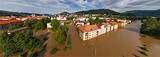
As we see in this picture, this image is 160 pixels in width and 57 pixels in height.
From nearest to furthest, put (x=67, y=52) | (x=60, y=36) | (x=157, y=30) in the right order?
(x=67, y=52) → (x=60, y=36) → (x=157, y=30)

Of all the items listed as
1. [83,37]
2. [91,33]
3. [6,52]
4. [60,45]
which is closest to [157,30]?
[91,33]

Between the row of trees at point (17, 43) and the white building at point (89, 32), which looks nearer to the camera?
the row of trees at point (17, 43)

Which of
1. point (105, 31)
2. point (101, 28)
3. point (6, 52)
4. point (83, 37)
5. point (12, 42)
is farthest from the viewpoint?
point (105, 31)

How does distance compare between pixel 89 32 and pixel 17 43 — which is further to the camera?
pixel 89 32

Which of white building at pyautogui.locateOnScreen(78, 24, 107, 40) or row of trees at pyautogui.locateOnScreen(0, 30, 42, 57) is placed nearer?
row of trees at pyautogui.locateOnScreen(0, 30, 42, 57)

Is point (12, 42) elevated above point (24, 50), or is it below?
above

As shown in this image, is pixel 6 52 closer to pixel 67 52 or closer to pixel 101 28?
pixel 67 52

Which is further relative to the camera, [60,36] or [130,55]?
[60,36]
